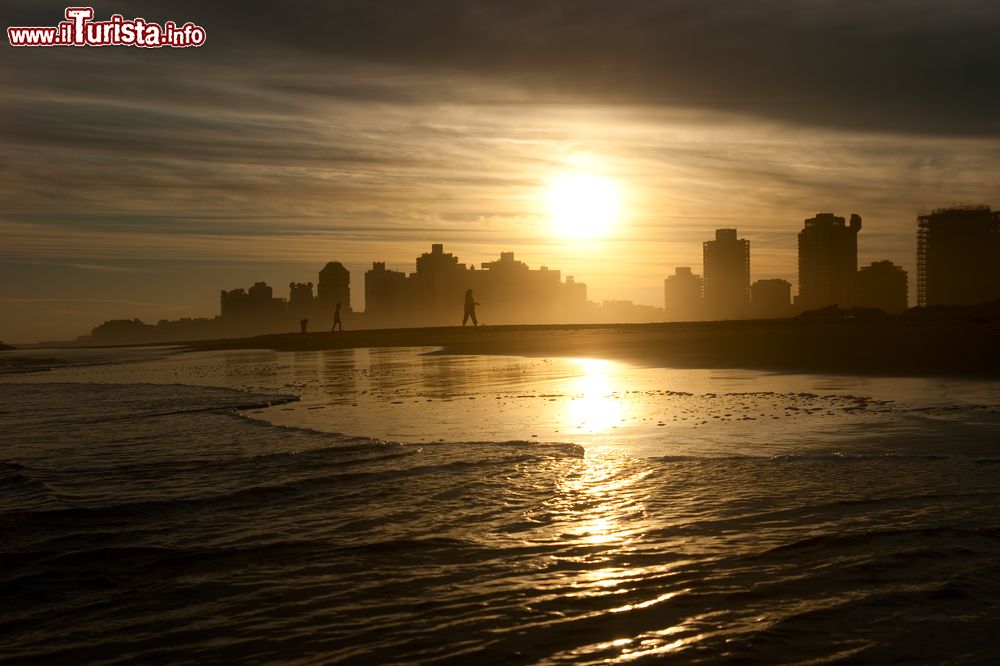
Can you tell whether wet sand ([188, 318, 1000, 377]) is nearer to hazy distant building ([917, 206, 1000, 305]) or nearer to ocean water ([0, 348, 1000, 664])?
ocean water ([0, 348, 1000, 664])

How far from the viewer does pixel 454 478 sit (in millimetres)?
7902

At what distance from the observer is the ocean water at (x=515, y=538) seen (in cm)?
420

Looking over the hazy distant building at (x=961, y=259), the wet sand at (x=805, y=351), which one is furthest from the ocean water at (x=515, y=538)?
the hazy distant building at (x=961, y=259)

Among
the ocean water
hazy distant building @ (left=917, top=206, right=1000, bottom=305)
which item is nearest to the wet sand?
the ocean water

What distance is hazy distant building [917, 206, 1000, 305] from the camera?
176 m

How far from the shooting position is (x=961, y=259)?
7082 inches

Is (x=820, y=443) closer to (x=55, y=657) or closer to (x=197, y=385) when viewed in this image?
(x=55, y=657)

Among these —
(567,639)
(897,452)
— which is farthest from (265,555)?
(897,452)

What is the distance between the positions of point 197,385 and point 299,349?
21357 millimetres

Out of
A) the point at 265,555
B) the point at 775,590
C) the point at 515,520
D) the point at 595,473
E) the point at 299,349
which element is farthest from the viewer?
the point at 299,349

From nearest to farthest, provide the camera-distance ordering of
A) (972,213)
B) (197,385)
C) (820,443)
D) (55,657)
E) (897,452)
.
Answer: (55,657), (897,452), (820,443), (197,385), (972,213)

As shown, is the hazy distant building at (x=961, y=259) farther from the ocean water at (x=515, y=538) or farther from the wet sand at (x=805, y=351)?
the ocean water at (x=515, y=538)

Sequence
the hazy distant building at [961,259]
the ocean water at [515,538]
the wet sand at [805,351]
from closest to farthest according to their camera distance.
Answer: the ocean water at [515,538]
the wet sand at [805,351]
the hazy distant building at [961,259]

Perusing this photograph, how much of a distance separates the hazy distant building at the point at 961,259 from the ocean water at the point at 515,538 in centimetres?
19032
